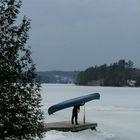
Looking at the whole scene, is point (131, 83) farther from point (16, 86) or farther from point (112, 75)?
Answer: point (16, 86)

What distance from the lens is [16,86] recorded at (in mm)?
6363

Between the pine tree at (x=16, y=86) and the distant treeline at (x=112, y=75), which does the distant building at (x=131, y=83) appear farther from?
the pine tree at (x=16, y=86)

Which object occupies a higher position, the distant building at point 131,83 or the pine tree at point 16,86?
the distant building at point 131,83

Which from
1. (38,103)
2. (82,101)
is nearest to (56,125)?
(82,101)

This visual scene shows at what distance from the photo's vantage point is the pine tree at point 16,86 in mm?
6262

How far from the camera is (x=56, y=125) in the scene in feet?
76.6

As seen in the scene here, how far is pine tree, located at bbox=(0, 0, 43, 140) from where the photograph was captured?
20.5ft

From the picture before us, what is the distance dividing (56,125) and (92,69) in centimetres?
14854

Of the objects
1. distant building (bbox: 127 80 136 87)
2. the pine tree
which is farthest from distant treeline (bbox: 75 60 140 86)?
the pine tree

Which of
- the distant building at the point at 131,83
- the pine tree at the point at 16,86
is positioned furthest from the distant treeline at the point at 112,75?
the pine tree at the point at 16,86

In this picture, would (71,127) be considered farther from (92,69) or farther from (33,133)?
(92,69)

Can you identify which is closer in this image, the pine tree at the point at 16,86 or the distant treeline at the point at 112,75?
the pine tree at the point at 16,86

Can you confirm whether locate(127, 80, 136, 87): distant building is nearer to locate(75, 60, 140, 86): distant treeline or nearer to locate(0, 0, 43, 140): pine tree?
locate(75, 60, 140, 86): distant treeline

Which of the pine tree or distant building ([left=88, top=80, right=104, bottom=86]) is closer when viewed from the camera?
the pine tree
